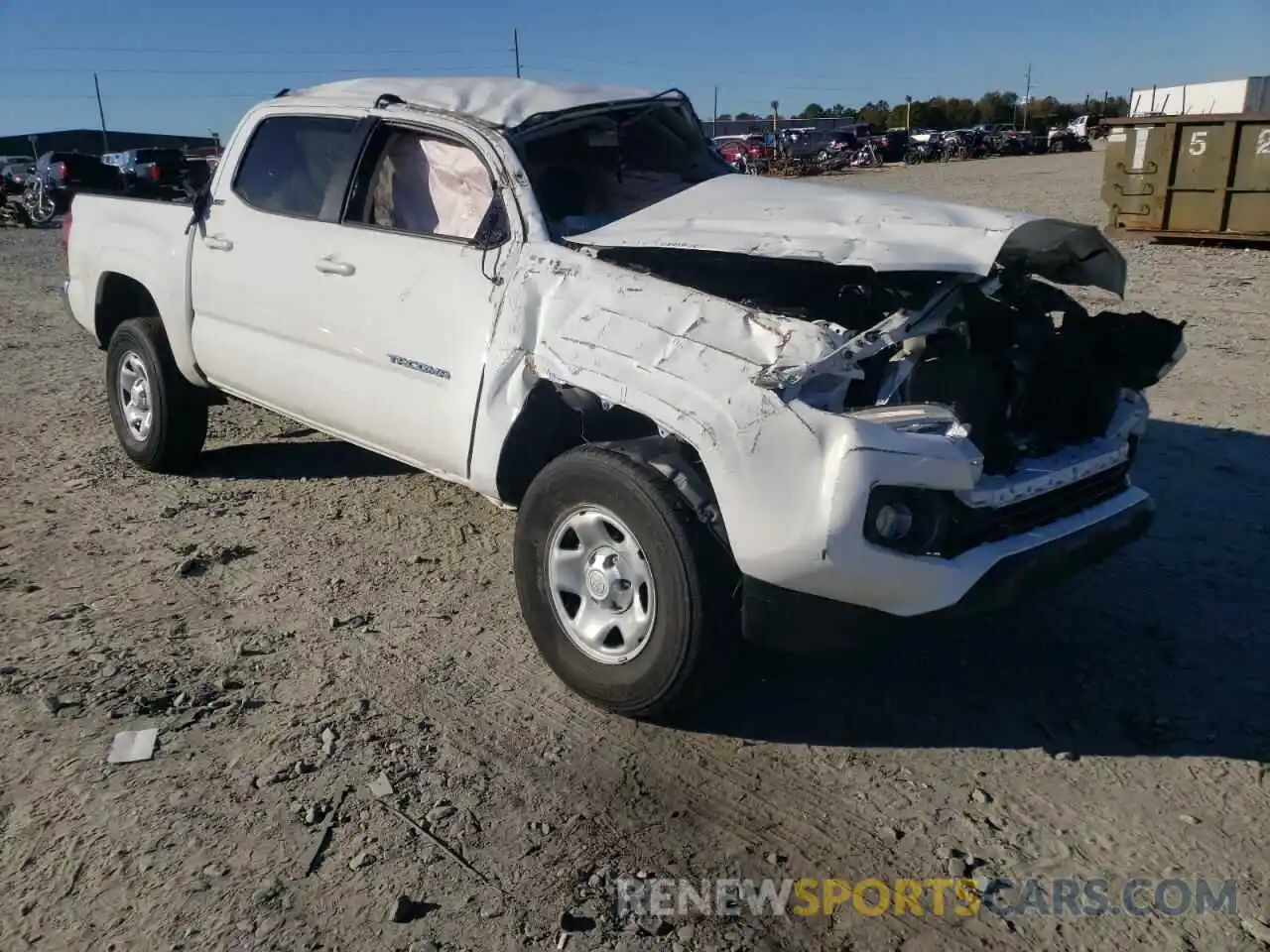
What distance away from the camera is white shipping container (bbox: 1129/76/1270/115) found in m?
36.0

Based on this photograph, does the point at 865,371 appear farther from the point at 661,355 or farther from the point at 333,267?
the point at 333,267

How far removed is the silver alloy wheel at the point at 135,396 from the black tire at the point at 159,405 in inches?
0.5

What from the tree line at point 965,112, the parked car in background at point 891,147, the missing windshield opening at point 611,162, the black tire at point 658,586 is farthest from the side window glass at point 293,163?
the tree line at point 965,112

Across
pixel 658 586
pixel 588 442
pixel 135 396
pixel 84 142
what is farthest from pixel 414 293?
pixel 84 142

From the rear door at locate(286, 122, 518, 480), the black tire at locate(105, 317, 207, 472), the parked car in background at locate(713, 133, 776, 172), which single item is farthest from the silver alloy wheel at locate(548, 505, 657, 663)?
the parked car in background at locate(713, 133, 776, 172)

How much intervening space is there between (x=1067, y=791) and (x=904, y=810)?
A: 0.50 metres

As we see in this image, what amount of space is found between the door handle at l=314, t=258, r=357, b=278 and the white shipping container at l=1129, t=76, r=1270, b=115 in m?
36.0

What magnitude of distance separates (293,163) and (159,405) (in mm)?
1539

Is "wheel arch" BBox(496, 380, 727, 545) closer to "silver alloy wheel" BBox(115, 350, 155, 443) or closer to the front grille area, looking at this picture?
the front grille area

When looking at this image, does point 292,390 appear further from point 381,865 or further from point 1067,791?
point 1067,791

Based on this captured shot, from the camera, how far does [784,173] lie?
115ft

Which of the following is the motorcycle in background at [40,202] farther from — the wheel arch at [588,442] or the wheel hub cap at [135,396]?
the wheel arch at [588,442]

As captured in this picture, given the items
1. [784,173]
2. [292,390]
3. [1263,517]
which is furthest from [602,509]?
[784,173]

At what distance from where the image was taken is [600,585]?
Answer: 3.41 metres
